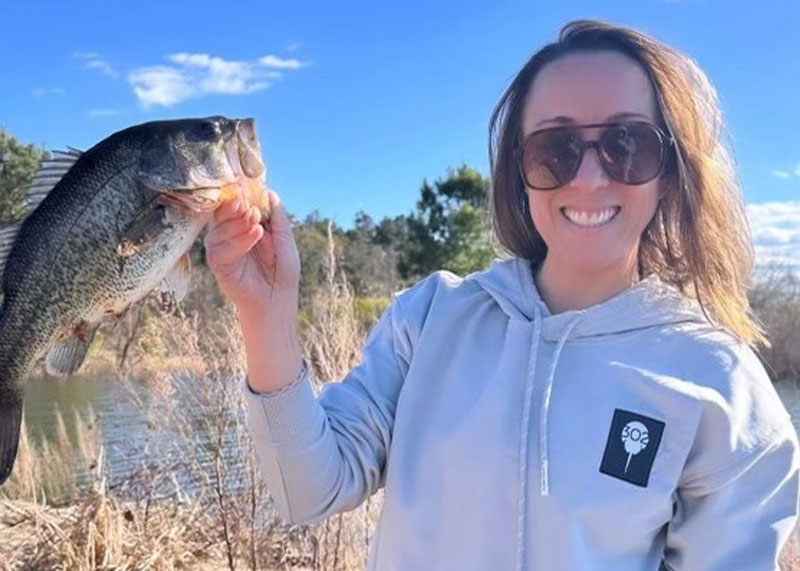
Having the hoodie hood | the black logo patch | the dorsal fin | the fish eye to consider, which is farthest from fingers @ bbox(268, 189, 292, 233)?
the black logo patch

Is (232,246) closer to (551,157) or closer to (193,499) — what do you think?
(551,157)

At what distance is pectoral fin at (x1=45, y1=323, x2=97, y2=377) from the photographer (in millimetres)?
1777

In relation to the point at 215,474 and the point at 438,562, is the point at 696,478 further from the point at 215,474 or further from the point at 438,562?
the point at 215,474

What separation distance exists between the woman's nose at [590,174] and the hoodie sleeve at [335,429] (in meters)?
0.40

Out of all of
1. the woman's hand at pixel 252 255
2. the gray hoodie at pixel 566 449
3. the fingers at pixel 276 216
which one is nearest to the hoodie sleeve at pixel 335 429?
the gray hoodie at pixel 566 449

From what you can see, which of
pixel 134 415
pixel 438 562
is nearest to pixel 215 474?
pixel 134 415

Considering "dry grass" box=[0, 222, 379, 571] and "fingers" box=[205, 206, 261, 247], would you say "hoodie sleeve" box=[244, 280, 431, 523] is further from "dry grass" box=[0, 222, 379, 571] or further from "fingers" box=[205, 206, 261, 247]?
"dry grass" box=[0, 222, 379, 571]

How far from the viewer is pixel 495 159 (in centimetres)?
211

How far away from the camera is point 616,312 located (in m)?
1.77

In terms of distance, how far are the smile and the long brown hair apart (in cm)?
16

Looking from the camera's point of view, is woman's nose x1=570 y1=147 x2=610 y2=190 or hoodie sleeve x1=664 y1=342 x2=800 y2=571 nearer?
hoodie sleeve x1=664 y1=342 x2=800 y2=571

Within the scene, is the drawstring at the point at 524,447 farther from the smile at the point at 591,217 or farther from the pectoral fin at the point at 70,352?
the pectoral fin at the point at 70,352

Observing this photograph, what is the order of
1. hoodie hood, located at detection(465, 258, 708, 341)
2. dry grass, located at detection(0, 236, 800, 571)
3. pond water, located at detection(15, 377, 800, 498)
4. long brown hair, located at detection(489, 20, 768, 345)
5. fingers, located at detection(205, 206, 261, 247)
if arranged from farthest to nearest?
pond water, located at detection(15, 377, 800, 498), dry grass, located at detection(0, 236, 800, 571), long brown hair, located at detection(489, 20, 768, 345), hoodie hood, located at detection(465, 258, 708, 341), fingers, located at detection(205, 206, 261, 247)

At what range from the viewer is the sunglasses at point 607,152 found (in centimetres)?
177
